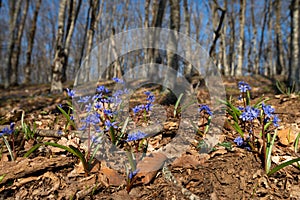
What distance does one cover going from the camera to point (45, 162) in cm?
188

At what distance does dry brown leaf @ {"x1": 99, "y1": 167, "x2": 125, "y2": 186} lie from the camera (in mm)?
1745

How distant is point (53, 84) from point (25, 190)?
4.77 metres

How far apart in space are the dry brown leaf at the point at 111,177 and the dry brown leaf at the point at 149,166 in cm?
16

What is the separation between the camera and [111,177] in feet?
5.79

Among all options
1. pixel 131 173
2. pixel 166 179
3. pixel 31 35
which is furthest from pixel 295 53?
pixel 31 35

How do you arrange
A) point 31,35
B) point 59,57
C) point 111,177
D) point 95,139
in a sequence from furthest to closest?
1. point 31,35
2. point 59,57
3. point 95,139
4. point 111,177

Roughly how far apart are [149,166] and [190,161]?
1.29 ft

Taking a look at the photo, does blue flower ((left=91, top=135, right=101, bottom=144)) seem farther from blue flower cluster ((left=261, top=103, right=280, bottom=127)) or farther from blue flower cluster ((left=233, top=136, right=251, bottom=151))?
blue flower cluster ((left=261, top=103, right=280, bottom=127))

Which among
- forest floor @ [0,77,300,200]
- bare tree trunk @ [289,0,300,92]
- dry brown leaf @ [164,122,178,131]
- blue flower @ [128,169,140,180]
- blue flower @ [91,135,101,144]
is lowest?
forest floor @ [0,77,300,200]

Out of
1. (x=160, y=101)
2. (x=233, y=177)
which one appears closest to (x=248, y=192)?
(x=233, y=177)

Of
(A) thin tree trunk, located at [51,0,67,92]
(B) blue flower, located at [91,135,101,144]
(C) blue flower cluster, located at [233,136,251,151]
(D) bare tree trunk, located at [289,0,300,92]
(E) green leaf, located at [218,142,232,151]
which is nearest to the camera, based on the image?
(B) blue flower, located at [91,135,101,144]

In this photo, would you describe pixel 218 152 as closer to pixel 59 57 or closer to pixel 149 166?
pixel 149 166

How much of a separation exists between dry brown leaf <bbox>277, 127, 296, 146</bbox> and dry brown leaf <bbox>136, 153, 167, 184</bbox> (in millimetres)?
1236

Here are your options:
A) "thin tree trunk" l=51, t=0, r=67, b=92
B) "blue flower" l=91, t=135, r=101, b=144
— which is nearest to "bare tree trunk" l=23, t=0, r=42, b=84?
"thin tree trunk" l=51, t=0, r=67, b=92
